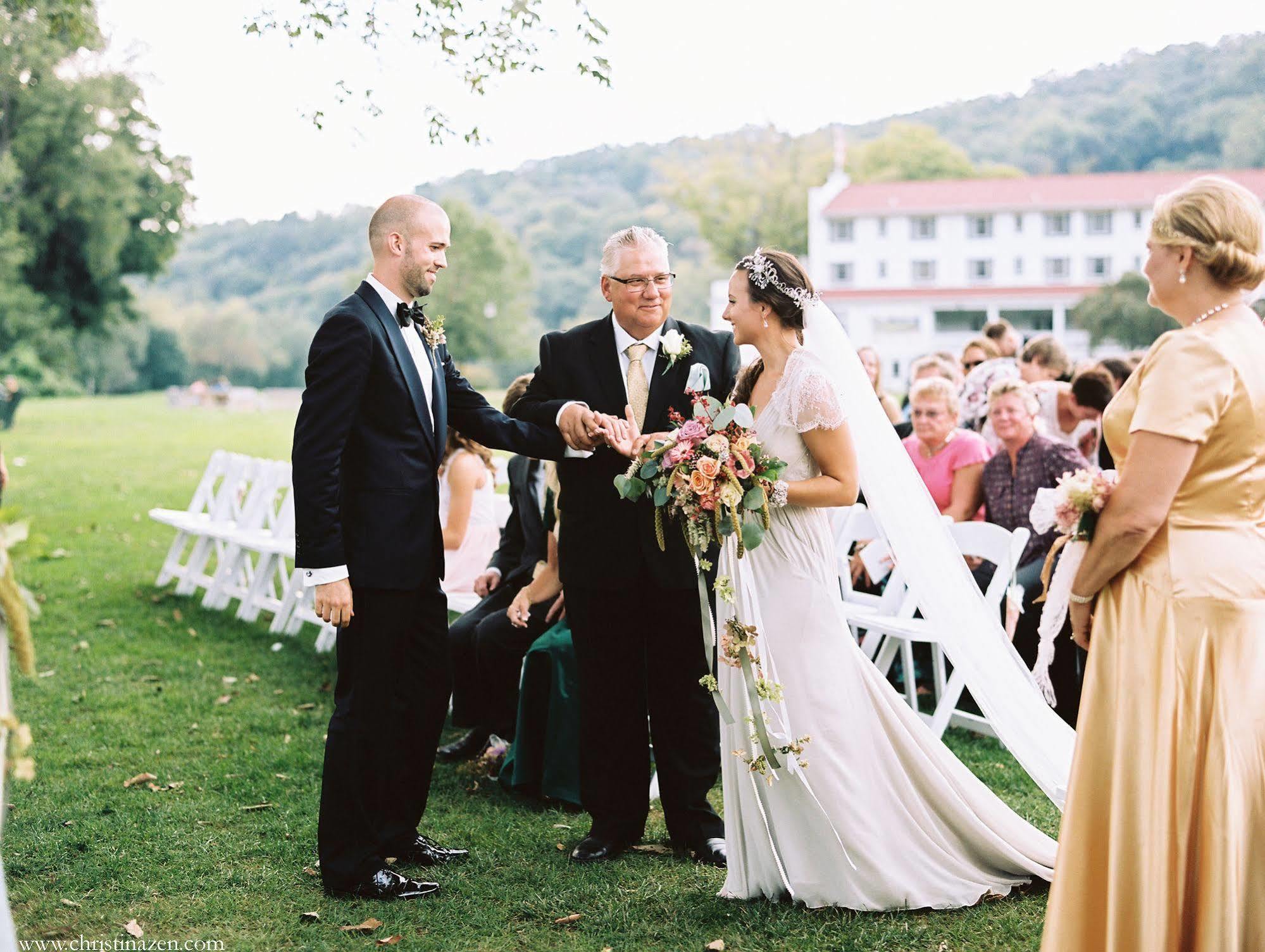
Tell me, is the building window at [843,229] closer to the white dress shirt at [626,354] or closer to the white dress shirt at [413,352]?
the white dress shirt at [626,354]

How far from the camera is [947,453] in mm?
7984

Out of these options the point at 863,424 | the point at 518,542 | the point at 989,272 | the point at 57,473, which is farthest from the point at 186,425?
the point at 989,272

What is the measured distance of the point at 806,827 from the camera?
170 inches

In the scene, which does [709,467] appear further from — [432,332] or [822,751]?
[432,332]

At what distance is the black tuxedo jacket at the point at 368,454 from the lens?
4320mm

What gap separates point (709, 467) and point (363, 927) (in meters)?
2.06

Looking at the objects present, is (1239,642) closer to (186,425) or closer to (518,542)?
(518,542)

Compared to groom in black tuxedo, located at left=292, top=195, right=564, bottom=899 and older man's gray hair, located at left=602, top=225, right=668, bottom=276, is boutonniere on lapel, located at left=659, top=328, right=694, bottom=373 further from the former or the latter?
groom in black tuxedo, located at left=292, top=195, right=564, bottom=899

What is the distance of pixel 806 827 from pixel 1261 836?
1622mm

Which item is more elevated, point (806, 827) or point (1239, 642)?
point (1239, 642)

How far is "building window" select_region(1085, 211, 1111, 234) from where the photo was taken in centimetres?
7094

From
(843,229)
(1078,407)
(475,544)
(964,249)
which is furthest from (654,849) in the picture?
(964,249)

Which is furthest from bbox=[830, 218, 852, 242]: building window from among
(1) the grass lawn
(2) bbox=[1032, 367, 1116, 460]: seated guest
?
(1) the grass lawn

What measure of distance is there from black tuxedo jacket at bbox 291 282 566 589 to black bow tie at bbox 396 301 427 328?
0.11 feet
